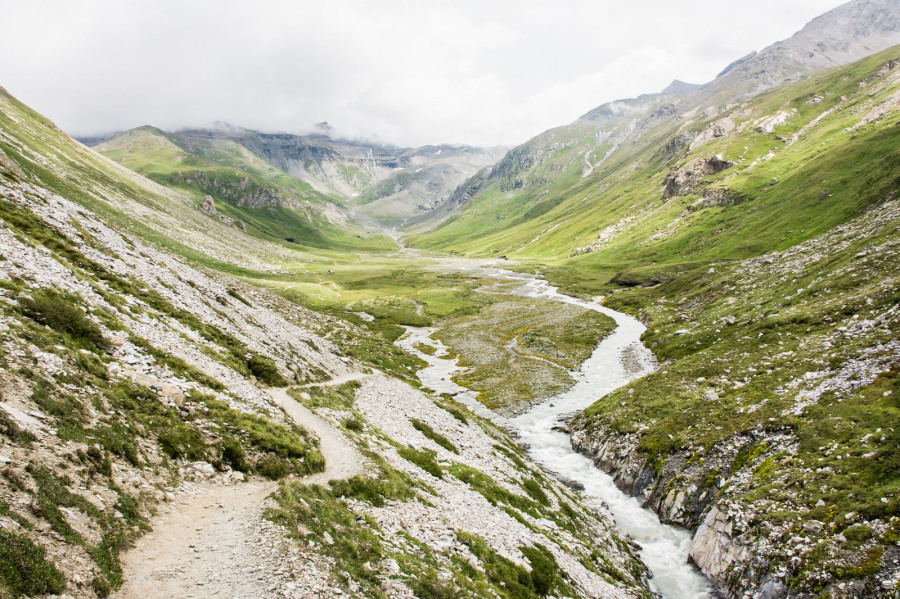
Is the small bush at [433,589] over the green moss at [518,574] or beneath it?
over

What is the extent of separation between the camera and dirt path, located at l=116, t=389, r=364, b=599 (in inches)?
475

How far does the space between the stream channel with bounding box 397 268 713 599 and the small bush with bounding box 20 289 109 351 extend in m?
39.4

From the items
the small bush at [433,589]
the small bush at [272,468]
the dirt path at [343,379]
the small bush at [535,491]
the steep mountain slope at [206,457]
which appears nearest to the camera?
the steep mountain slope at [206,457]

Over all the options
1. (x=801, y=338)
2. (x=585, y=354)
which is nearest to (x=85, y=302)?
(x=801, y=338)

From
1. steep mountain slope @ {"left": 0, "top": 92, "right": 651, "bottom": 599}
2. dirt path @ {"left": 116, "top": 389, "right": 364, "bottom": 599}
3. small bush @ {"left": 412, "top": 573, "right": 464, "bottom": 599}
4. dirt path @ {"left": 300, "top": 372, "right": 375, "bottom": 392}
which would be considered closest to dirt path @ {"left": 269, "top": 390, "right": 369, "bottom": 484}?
steep mountain slope @ {"left": 0, "top": 92, "right": 651, "bottom": 599}

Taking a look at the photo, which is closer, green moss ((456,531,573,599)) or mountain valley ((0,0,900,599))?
mountain valley ((0,0,900,599))

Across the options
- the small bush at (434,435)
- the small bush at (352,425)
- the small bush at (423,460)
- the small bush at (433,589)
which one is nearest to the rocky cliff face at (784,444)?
the small bush at (434,435)

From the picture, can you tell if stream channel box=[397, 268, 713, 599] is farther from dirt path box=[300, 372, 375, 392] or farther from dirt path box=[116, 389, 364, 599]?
dirt path box=[116, 389, 364, 599]

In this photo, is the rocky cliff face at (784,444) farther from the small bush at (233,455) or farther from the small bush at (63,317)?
the small bush at (63,317)

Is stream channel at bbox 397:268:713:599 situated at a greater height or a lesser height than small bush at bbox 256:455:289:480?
lesser

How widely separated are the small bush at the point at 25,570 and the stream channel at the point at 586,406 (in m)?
33.5

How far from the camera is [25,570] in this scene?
9.20 m

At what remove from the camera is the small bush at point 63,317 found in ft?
65.6

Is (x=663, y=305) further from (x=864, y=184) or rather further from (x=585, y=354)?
(x=864, y=184)
